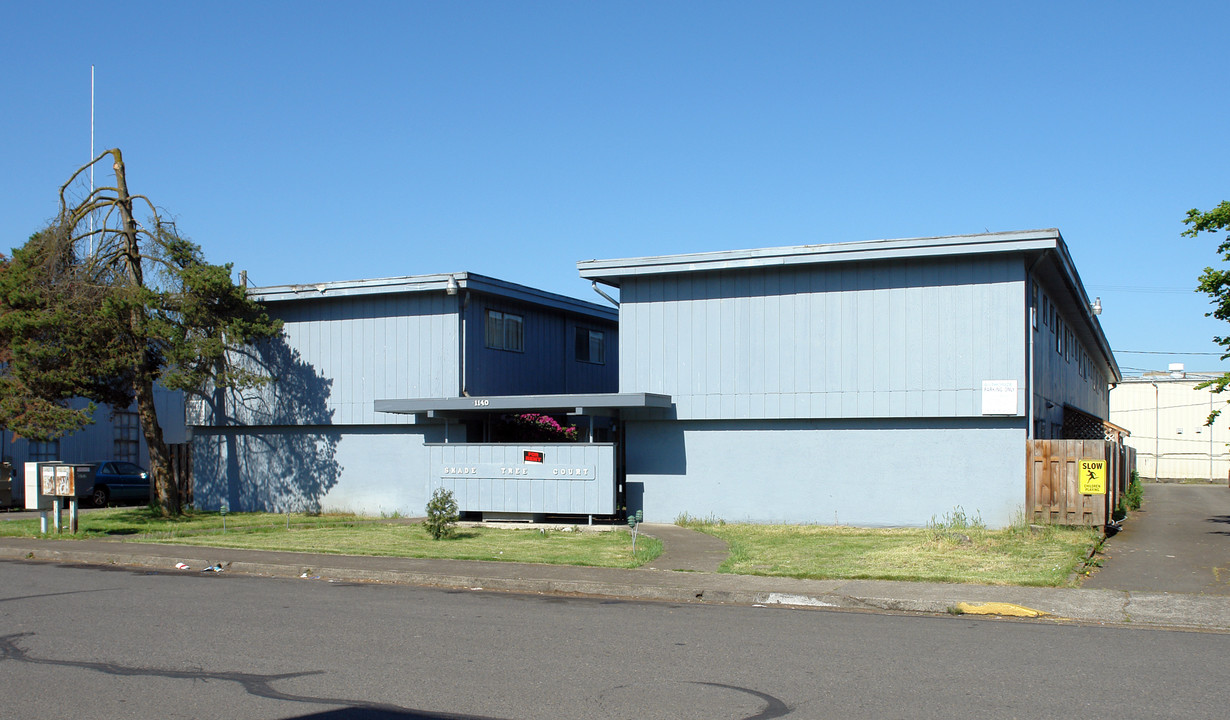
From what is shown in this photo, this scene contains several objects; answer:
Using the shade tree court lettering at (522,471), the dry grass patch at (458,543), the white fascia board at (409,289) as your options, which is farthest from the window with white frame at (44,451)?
the shade tree court lettering at (522,471)

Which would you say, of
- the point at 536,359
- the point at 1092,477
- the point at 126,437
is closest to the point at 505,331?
the point at 536,359

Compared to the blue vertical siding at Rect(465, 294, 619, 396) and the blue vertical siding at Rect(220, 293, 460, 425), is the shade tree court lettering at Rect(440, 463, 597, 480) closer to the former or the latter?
the blue vertical siding at Rect(220, 293, 460, 425)

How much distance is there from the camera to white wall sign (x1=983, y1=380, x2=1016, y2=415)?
18.7 meters

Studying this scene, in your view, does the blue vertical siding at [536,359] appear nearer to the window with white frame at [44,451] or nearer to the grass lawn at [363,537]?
the grass lawn at [363,537]

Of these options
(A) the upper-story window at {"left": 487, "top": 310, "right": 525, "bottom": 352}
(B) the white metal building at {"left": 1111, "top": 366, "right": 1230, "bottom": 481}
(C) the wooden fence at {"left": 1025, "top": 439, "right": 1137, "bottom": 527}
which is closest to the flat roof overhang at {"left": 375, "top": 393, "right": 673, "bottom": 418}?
(A) the upper-story window at {"left": 487, "top": 310, "right": 525, "bottom": 352}

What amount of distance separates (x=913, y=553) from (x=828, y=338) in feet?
19.0

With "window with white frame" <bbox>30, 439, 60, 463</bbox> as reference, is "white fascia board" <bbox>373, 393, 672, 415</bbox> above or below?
above

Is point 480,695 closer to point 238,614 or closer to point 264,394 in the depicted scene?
point 238,614

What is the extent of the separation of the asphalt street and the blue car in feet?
67.6

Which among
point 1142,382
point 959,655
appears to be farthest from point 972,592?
point 1142,382

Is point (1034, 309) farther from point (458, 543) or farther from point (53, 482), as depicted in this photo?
point (53, 482)

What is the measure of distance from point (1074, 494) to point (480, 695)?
14.6 metres

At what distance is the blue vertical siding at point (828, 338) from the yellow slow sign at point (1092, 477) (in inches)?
59.5

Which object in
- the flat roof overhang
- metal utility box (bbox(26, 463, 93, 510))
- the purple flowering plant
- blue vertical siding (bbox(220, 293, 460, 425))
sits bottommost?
metal utility box (bbox(26, 463, 93, 510))
